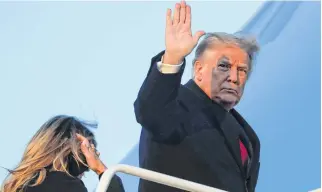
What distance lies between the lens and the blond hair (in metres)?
1.62

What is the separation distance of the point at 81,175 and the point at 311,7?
341 centimetres

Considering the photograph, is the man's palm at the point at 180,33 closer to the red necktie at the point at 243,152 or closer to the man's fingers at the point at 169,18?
the man's fingers at the point at 169,18

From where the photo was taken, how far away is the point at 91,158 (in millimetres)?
1699

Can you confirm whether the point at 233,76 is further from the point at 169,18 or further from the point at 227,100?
the point at 169,18

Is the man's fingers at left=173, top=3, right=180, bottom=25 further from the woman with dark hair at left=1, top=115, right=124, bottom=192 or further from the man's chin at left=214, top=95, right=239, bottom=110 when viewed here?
the woman with dark hair at left=1, top=115, right=124, bottom=192

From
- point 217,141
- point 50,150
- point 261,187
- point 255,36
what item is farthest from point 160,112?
point 261,187

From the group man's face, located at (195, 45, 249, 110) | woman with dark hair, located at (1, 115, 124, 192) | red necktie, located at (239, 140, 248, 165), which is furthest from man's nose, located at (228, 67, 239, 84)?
woman with dark hair, located at (1, 115, 124, 192)

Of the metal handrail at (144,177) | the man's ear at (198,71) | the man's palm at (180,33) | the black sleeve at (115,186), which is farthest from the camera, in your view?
the man's ear at (198,71)

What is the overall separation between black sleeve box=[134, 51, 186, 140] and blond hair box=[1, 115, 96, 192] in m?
0.20

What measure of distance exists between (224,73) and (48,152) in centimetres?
40

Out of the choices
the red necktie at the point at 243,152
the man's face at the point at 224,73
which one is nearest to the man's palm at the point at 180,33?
the man's face at the point at 224,73

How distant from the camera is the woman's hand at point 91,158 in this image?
169cm

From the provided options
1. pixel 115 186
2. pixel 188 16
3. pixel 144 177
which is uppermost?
pixel 188 16

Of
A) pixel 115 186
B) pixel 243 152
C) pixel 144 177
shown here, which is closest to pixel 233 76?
pixel 243 152
